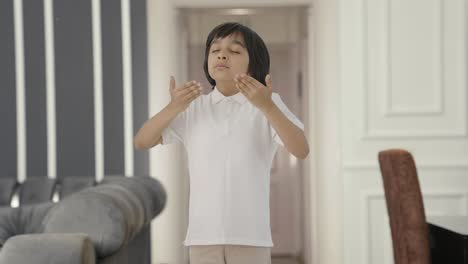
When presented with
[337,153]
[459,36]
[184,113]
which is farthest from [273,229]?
[184,113]

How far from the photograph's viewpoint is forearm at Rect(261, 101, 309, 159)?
4.11ft

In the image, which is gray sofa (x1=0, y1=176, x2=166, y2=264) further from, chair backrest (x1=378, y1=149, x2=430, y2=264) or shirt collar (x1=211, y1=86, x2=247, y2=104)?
chair backrest (x1=378, y1=149, x2=430, y2=264)

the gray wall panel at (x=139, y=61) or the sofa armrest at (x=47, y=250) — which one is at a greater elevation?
the gray wall panel at (x=139, y=61)

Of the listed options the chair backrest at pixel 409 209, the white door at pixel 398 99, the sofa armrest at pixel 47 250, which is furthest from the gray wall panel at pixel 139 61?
the chair backrest at pixel 409 209

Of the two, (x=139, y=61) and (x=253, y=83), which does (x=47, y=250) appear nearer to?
(x=253, y=83)

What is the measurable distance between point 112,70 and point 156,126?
3.04 metres

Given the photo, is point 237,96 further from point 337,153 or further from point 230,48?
point 337,153

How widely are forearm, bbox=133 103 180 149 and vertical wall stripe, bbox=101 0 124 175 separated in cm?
293

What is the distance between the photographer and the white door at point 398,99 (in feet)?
12.4

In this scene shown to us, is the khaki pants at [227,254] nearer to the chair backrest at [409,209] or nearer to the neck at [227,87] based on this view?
the neck at [227,87]

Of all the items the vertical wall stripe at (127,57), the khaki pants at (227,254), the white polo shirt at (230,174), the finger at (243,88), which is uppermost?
the vertical wall stripe at (127,57)

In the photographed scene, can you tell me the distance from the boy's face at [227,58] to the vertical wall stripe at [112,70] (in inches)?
118

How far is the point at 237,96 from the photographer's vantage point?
4.42 feet

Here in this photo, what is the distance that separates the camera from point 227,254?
127cm
